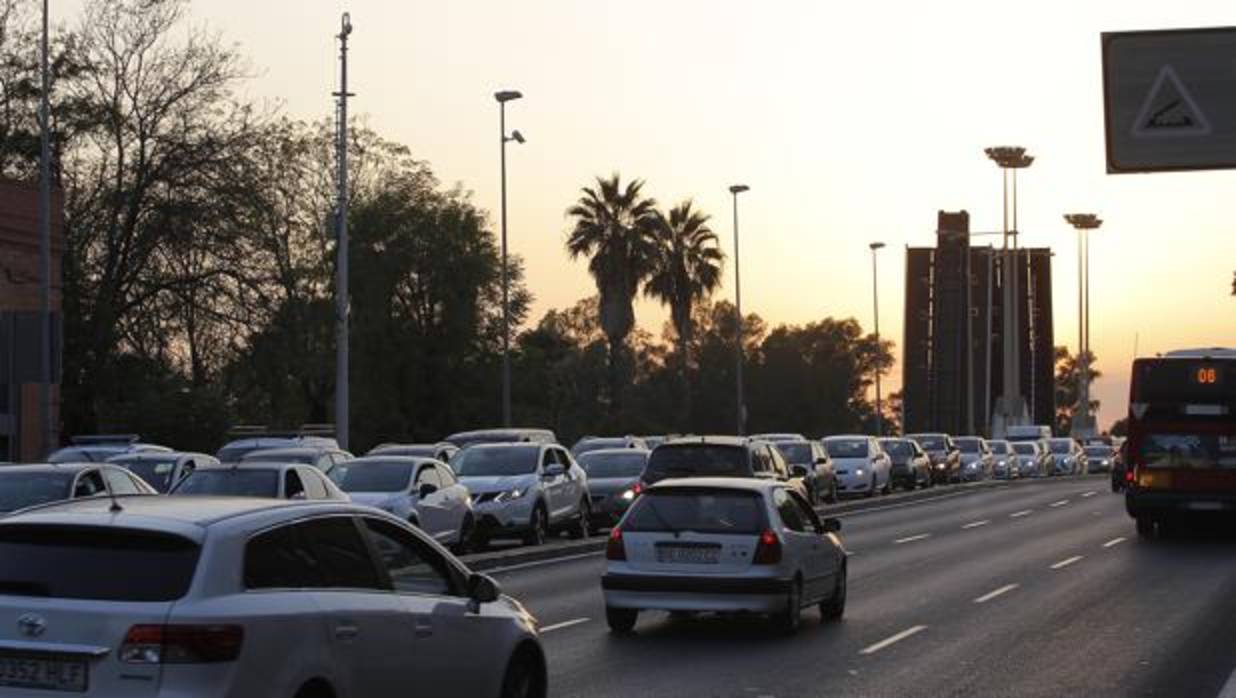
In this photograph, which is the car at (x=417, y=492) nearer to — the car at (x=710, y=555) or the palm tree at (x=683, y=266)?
the car at (x=710, y=555)

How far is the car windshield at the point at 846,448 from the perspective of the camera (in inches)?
1967

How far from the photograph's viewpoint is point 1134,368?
3256cm

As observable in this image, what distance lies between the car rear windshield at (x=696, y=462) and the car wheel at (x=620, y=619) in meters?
11.0

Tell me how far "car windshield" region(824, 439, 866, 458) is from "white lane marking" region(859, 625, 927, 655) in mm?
31996

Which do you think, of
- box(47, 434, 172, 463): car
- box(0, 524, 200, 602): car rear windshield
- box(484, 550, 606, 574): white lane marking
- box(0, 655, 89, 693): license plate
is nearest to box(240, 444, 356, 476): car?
box(47, 434, 172, 463): car

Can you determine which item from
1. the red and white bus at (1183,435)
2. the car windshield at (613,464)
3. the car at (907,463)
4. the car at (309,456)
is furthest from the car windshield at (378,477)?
the car at (907,463)

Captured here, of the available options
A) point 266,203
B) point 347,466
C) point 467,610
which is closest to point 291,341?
point 266,203

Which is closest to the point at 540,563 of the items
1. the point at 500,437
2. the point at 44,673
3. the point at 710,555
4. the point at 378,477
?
the point at 378,477

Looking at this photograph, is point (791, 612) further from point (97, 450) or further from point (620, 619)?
point (97, 450)

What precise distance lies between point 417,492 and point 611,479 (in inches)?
373

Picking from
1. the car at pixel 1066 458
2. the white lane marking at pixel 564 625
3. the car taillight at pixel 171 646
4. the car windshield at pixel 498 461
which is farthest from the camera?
the car at pixel 1066 458

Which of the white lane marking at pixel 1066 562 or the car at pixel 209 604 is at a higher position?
the car at pixel 209 604

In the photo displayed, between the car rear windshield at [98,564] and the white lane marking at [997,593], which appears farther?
the white lane marking at [997,593]

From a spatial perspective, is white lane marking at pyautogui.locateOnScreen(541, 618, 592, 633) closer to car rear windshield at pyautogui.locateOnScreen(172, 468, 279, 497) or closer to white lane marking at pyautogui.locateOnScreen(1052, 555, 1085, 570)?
car rear windshield at pyautogui.locateOnScreen(172, 468, 279, 497)
